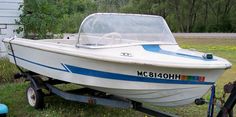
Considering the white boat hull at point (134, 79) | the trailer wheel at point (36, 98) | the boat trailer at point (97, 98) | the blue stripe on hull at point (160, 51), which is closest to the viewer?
the boat trailer at point (97, 98)

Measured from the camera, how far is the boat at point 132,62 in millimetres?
4246

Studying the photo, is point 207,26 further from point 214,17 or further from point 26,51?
point 26,51

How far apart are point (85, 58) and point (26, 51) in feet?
5.64

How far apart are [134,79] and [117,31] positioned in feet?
3.39

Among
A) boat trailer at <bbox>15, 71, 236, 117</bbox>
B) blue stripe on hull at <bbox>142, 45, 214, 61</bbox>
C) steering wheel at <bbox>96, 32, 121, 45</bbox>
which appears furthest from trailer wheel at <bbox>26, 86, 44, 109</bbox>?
blue stripe on hull at <bbox>142, 45, 214, 61</bbox>

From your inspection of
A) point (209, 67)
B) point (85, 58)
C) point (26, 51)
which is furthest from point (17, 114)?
point (209, 67)

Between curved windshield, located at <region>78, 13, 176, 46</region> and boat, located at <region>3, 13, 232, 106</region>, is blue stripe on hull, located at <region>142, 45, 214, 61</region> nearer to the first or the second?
boat, located at <region>3, 13, 232, 106</region>

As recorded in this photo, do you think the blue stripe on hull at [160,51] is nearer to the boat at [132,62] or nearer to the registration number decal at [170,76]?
the boat at [132,62]

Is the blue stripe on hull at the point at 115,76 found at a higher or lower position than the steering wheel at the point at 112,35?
lower

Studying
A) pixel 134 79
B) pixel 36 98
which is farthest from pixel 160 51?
pixel 36 98

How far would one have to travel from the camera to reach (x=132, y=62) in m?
4.32

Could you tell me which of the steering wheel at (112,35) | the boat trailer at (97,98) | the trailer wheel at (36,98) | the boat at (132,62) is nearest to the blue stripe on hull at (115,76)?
the boat at (132,62)

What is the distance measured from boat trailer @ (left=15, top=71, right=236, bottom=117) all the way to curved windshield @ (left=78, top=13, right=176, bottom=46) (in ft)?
2.62

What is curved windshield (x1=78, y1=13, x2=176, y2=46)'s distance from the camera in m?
5.16
